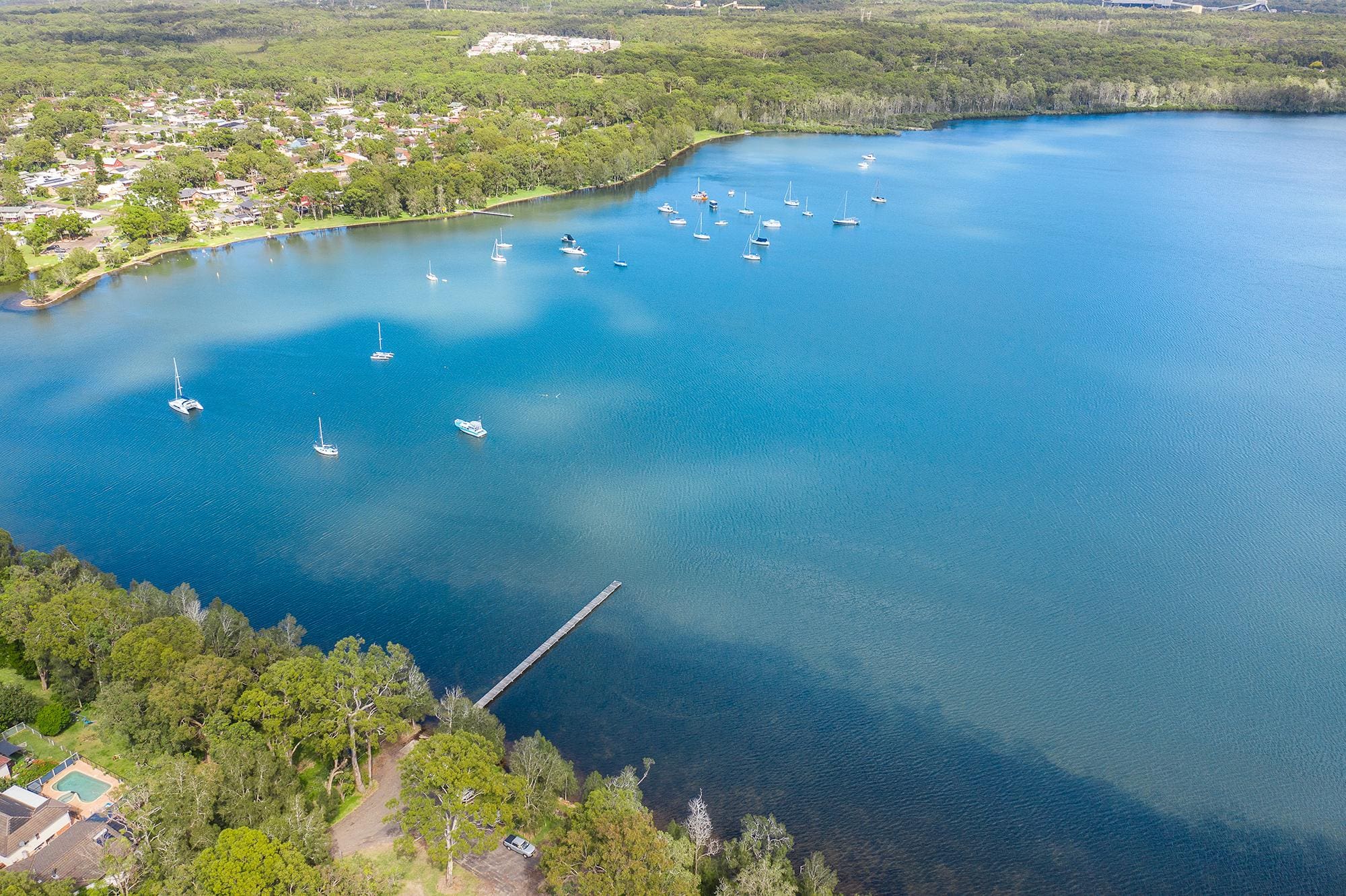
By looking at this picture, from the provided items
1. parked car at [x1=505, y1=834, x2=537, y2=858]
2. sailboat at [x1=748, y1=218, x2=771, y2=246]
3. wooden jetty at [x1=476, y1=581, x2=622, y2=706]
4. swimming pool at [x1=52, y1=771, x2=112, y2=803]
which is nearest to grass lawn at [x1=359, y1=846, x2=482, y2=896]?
parked car at [x1=505, y1=834, x2=537, y2=858]

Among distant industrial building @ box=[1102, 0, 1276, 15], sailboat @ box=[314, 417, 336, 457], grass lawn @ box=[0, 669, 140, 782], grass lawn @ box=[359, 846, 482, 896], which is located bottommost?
grass lawn @ box=[359, 846, 482, 896]

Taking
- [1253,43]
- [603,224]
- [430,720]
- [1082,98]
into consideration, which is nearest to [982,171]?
[603,224]

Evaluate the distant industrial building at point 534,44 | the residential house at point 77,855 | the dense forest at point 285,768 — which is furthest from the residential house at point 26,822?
the distant industrial building at point 534,44

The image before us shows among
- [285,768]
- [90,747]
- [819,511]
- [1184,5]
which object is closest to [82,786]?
[90,747]

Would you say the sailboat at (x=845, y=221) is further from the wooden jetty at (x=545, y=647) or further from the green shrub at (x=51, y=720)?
the green shrub at (x=51, y=720)

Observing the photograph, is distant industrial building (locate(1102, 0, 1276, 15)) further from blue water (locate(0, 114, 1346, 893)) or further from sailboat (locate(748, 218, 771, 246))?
sailboat (locate(748, 218, 771, 246))

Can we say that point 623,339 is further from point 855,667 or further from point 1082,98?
point 1082,98
